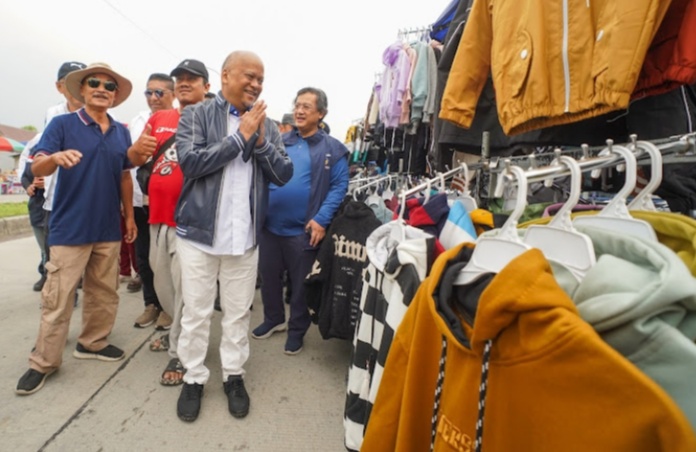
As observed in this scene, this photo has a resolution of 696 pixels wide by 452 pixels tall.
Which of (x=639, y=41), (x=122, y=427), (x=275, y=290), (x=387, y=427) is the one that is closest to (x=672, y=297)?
(x=387, y=427)

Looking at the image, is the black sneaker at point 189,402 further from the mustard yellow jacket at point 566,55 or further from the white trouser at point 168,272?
the mustard yellow jacket at point 566,55

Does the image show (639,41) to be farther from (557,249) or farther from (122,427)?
(122,427)

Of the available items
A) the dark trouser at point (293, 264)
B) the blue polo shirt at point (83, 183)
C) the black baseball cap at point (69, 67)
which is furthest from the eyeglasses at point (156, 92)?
the dark trouser at point (293, 264)

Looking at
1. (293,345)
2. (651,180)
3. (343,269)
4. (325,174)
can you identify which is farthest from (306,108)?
(651,180)

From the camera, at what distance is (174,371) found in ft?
7.40

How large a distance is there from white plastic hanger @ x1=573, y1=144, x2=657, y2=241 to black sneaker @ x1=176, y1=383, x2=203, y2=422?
2.01 meters

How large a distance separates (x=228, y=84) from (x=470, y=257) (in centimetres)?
163

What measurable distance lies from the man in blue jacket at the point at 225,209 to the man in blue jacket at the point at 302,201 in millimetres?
598

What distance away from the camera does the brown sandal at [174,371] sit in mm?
2217

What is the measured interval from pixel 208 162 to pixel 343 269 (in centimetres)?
105

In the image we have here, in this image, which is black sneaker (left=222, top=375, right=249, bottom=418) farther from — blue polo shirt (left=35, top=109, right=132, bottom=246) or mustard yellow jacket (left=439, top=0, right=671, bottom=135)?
mustard yellow jacket (left=439, top=0, right=671, bottom=135)

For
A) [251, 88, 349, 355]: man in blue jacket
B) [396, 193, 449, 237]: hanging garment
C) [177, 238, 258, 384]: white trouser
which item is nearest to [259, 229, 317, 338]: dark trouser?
[251, 88, 349, 355]: man in blue jacket

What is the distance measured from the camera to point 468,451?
2.27 feet

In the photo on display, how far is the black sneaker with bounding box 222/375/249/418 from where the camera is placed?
6.45 feet
